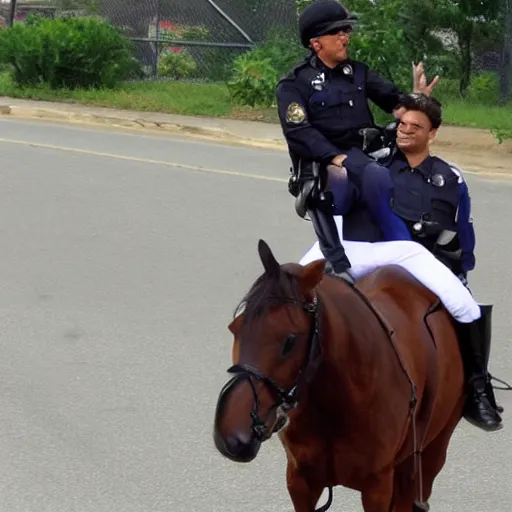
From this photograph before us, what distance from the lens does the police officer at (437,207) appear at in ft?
15.2

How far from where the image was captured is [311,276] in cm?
332

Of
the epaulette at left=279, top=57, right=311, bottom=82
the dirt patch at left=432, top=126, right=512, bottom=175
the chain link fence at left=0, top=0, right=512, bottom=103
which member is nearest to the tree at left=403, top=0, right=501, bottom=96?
the dirt patch at left=432, top=126, right=512, bottom=175

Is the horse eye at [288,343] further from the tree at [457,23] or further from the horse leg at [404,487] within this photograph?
the tree at [457,23]

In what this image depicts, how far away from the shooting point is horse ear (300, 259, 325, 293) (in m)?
3.31

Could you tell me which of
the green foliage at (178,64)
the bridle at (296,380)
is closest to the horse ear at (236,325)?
the bridle at (296,380)

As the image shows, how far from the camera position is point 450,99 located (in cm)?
1852

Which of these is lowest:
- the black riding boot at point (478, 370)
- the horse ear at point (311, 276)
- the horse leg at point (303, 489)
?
the horse leg at point (303, 489)

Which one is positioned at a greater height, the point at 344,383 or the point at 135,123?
the point at 344,383

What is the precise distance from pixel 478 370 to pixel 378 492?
0.99 m

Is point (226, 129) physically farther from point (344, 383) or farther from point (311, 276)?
point (311, 276)

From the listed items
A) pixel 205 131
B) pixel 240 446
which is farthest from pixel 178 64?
pixel 240 446

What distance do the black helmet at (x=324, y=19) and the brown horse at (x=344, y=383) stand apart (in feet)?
4.04

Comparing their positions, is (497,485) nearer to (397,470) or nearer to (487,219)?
(397,470)

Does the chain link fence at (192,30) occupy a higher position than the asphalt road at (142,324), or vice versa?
the chain link fence at (192,30)
